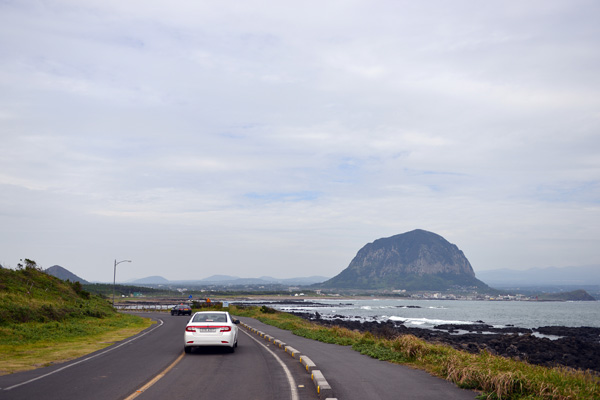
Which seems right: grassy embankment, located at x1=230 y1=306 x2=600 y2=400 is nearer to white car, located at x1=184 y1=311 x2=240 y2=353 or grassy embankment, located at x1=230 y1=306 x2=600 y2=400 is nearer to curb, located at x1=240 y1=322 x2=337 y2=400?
curb, located at x1=240 y1=322 x2=337 y2=400

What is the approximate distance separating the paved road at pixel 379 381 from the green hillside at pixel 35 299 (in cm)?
2186

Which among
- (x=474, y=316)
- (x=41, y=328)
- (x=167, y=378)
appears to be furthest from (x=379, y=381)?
(x=474, y=316)

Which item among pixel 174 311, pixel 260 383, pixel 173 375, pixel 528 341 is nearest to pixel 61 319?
pixel 173 375

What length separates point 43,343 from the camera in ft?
80.2

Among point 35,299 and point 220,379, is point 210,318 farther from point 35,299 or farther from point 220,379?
point 35,299

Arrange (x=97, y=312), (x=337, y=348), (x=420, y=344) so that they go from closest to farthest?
(x=420, y=344), (x=337, y=348), (x=97, y=312)

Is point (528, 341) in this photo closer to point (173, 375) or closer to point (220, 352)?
point (220, 352)

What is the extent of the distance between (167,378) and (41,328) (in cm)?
1910

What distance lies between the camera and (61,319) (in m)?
35.4

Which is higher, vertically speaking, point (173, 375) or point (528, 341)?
point (173, 375)

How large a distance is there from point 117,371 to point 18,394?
154 inches

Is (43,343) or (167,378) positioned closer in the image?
(167,378)

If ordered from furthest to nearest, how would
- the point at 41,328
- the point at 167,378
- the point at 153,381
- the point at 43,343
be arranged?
the point at 41,328 < the point at 43,343 < the point at 167,378 < the point at 153,381

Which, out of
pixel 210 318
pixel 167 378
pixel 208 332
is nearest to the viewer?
pixel 167 378
